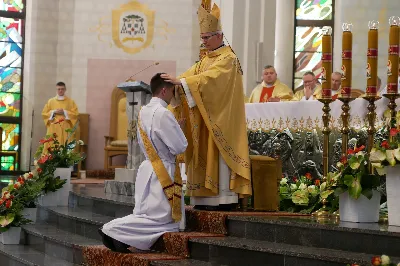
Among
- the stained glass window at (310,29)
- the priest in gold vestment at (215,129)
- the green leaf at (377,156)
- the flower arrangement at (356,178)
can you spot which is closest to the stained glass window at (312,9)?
the stained glass window at (310,29)

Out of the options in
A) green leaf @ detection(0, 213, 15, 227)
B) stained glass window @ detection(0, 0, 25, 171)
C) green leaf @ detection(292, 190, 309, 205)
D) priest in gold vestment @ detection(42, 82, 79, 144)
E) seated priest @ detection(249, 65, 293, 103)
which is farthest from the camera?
stained glass window @ detection(0, 0, 25, 171)

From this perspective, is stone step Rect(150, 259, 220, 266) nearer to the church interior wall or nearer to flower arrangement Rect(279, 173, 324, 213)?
flower arrangement Rect(279, 173, 324, 213)

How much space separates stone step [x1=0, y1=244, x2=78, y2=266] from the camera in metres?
7.75

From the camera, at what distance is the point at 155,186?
6.82 m

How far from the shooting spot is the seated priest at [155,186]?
22.0ft

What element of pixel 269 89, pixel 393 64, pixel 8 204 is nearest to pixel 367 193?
pixel 393 64

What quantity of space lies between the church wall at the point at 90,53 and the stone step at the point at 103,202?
6273 mm

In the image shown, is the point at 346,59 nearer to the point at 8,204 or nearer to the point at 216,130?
the point at 216,130

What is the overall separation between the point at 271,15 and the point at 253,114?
4.02 metres

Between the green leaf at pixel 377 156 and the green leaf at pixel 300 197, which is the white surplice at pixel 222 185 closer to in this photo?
the green leaf at pixel 300 197

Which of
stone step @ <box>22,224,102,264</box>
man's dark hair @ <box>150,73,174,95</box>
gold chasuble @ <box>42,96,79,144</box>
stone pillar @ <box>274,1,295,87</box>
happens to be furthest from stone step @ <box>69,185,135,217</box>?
stone pillar @ <box>274,1,295,87</box>

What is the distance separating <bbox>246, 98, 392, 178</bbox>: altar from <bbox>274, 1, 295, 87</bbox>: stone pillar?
6.28 metres

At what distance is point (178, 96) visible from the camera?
23.8ft

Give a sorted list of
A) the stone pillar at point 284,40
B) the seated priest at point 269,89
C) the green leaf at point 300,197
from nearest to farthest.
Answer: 1. the green leaf at point 300,197
2. the seated priest at point 269,89
3. the stone pillar at point 284,40
